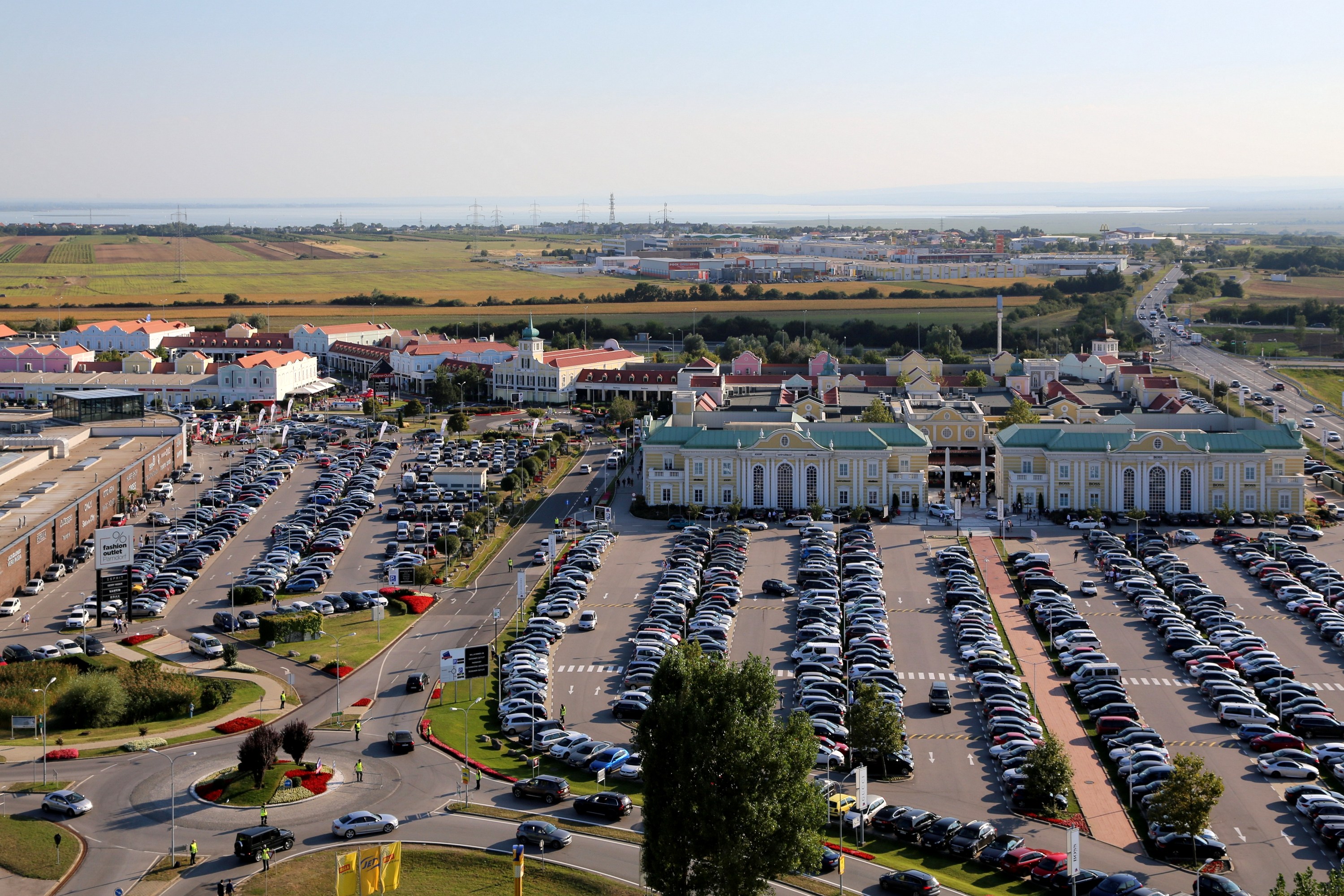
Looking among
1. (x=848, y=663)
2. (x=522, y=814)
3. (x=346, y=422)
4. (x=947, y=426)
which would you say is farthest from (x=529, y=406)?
(x=522, y=814)

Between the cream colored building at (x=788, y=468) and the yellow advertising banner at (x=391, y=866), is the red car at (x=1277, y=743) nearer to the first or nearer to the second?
the yellow advertising banner at (x=391, y=866)

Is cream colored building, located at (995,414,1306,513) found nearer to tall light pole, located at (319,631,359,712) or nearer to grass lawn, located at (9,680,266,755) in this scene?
tall light pole, located at (319,631,359,712)

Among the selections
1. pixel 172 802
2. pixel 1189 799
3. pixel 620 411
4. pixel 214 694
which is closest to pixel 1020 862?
pixel 1189 799

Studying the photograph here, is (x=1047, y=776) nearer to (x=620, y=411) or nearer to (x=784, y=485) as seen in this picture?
(x=784, y=485)

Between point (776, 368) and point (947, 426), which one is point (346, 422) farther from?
point (947, 426)

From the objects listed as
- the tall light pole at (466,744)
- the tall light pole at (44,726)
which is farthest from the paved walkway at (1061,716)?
the tall light pole at (44,726)

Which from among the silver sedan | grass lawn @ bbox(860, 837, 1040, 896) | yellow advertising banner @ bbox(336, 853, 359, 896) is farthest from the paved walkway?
yellow advertising banner @ bbox(336, 853, 359, 896)
